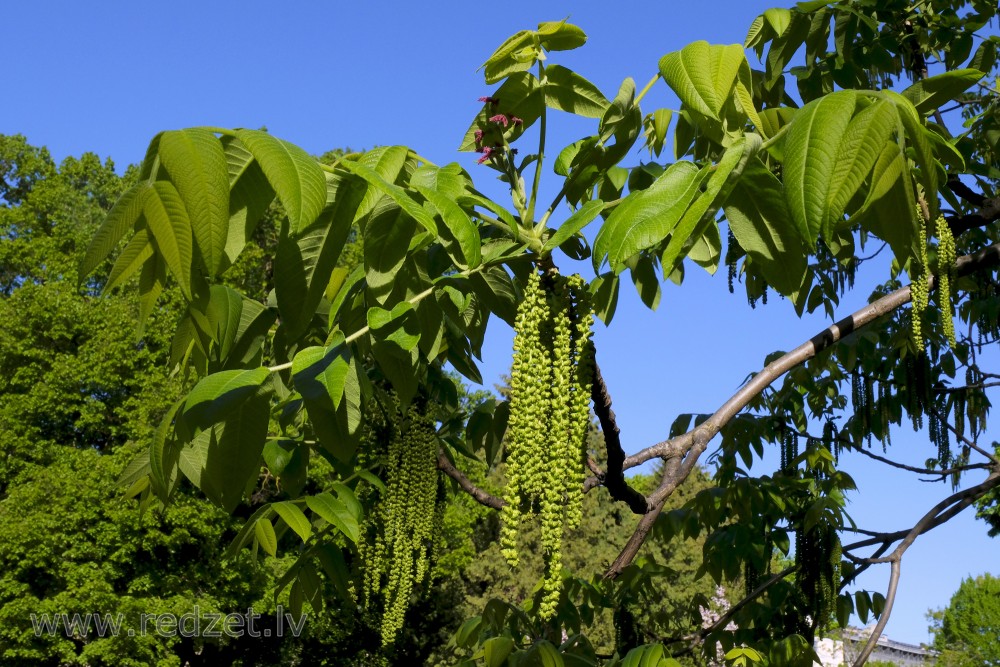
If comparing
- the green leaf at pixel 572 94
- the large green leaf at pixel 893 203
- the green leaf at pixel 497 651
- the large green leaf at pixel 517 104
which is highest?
the green leaf at pixel 572 94

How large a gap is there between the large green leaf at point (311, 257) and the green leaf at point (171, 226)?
0.26 metres

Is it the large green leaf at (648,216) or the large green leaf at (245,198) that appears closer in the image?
the large green leaf at (648,216)

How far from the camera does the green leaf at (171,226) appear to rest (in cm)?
173

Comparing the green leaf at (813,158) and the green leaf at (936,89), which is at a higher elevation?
the green leaf at (936,89)

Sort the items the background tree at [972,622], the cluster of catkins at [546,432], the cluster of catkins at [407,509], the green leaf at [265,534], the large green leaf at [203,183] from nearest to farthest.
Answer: the large green leaf at [203,183], the cluster of catkins at [546,432], the cluster of catkins at [407,509], the green leaf at [265,534], the background tree at [972,622]

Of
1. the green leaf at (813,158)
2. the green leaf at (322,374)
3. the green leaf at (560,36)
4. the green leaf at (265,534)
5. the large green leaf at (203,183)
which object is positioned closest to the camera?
the green leaf at (813,158)

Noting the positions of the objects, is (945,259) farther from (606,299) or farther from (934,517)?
(934,517)

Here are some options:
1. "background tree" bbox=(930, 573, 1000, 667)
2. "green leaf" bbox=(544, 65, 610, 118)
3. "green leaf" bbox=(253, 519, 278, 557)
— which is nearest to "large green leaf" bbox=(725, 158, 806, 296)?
"green leaf" bbox=(544, 65, 610, 118)

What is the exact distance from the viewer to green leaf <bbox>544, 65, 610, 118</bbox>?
2365mm

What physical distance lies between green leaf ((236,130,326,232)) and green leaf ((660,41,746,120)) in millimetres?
740

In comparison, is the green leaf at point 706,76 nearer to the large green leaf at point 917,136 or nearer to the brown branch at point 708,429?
the large green leaf at point 917,136

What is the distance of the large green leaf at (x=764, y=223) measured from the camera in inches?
75.0

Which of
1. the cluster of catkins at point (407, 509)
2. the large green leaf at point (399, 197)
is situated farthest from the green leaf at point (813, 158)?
the cluster of catkins at point (407, 509)

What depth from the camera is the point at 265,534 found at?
312 centimetres
